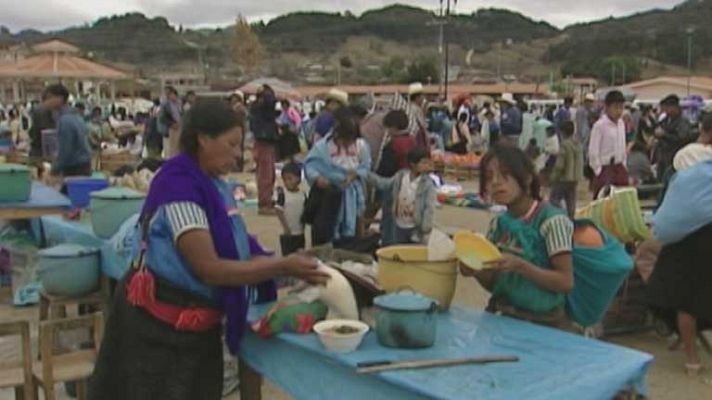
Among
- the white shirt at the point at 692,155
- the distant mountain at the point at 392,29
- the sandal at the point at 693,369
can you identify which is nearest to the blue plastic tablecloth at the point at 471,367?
the sandal at the point at 693,369

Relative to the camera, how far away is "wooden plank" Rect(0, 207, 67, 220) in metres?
5.50

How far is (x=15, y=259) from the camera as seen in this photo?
6.00 metres

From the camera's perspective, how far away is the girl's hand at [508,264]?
2.73 meters

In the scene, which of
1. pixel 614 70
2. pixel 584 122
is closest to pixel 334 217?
pixel 584 122

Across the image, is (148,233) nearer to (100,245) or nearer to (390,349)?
(390,349)

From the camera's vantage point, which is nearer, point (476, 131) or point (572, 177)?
point (572, 177)

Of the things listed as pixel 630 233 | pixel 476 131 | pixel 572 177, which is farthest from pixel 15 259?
pixel 476 131

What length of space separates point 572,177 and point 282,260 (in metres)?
7.29

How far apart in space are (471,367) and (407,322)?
0.24m

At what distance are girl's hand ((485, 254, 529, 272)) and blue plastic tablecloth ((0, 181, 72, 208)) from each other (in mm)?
3776

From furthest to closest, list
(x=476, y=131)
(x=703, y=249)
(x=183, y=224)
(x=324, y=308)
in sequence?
(x=476, y=131)
(x=703, y=249)
(x=324, y=308)
(x=183, y=224)

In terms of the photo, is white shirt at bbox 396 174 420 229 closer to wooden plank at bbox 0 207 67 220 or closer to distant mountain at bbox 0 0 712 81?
wooden plank at bbox 0 207 67 220

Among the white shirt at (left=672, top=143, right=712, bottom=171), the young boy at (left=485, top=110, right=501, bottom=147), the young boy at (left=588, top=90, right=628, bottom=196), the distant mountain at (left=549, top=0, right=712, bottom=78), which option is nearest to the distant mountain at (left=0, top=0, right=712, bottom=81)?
the distant mountain at (left=549, top=0, right=712, bottom=78)

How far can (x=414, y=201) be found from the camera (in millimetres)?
6086
